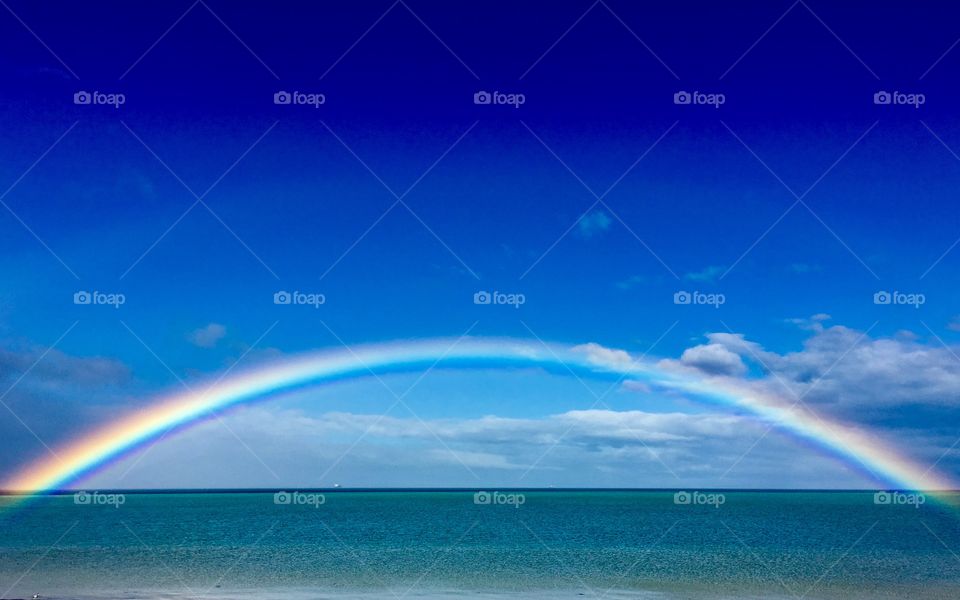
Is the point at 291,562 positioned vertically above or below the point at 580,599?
above

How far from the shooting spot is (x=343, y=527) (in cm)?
7112

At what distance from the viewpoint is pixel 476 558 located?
147 ft

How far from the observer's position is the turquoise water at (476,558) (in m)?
32.7

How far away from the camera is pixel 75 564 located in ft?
133

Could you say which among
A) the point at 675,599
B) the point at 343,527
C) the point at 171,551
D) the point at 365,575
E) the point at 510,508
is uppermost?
the point at 510,508

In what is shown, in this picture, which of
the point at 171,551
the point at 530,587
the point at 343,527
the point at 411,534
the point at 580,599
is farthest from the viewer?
the point at 343,527

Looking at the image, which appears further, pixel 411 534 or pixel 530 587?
pixel 411 534

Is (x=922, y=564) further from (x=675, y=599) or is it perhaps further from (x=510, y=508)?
(x=510, y=508)

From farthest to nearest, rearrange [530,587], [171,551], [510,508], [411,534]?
1. [510,508]
2. [411,534]
3. [171,551]
4. [530,587]

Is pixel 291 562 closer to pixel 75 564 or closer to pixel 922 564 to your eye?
pixel 75 564

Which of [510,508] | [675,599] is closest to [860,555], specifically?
[675,599]

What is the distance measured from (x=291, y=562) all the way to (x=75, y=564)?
9773 mm

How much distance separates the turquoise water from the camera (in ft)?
107

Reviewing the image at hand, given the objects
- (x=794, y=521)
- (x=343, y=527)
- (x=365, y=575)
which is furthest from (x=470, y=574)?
(x=794, y=521)
